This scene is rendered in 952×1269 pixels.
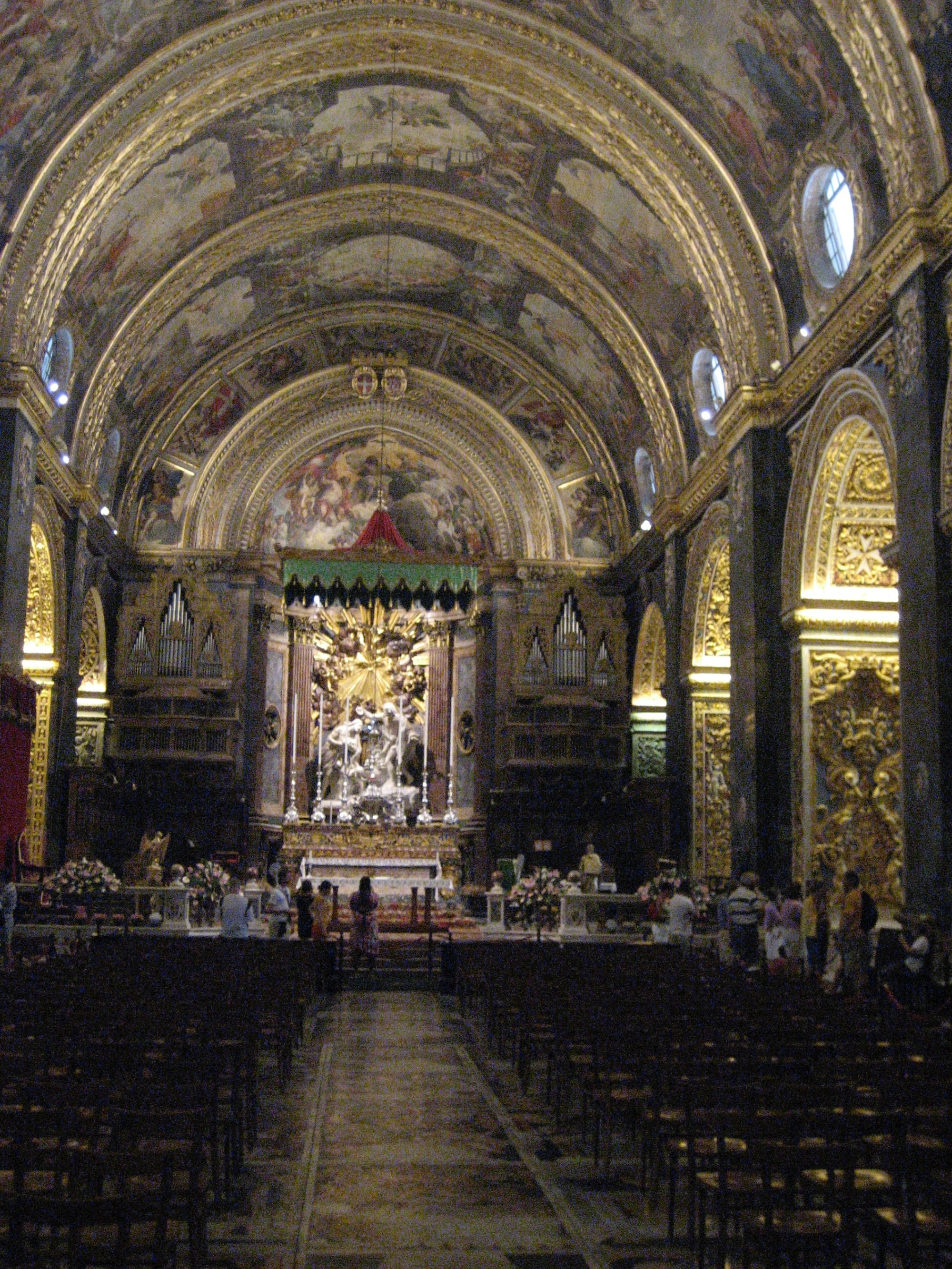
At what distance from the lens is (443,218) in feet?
86.0

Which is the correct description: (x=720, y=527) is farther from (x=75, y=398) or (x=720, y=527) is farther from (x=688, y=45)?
(x=75, y=398)

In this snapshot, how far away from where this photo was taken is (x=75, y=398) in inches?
955

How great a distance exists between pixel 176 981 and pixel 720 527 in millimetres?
14494

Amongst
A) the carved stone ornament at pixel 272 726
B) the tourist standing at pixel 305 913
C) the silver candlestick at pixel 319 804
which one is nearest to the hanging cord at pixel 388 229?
the carved stone ornament at pixel 272 726

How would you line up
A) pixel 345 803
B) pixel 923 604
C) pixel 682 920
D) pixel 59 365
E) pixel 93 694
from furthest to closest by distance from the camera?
pixel 345 803
pixel 93 694
pixel 59 365
pixel 682 920
pixel 923 604

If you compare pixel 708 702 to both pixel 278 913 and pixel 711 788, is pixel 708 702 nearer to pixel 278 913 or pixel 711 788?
pixel 711 788

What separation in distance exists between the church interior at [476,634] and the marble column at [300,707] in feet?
0.29

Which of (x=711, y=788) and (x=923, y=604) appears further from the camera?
(x=711, y=788)

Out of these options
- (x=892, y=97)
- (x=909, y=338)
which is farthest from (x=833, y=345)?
(x=892, y=97)

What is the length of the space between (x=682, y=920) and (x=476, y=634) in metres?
15.2

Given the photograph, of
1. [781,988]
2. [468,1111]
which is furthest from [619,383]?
[468,1111]

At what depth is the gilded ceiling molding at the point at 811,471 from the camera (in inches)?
690

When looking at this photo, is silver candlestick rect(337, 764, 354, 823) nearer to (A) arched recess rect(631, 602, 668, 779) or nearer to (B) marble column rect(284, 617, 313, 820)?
(B) marble column rect(284, 617, 313, 820)

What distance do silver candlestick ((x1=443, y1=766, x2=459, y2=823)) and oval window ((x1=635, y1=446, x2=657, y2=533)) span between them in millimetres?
7234
